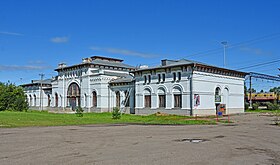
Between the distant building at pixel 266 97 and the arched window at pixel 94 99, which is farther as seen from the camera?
the distant building at pixel 266 97

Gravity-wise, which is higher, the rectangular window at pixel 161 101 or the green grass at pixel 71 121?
the rectangular window at pixel 161 101

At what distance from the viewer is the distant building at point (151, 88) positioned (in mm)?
42750

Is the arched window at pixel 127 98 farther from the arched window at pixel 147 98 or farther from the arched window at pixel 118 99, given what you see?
the arched window at pixel 147 98

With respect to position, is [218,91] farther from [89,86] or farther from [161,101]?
[89,86]

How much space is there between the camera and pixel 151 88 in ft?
156

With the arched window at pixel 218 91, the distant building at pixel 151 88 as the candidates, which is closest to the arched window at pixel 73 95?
the distant building at pixel 151 88

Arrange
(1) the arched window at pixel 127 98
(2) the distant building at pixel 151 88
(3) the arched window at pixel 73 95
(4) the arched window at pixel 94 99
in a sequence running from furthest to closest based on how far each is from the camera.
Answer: (3) the arched window at pixel 73 95 → (4) the arched window at pixel 94 99 → (1) the arched window at pixel 127 98 → (2) the distant building at pixel 151 88

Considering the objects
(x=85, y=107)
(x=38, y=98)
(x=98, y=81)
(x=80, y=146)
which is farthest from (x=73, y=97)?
(x=80, y=146)

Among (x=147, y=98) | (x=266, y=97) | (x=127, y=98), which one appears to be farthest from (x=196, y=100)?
(x=266, y=97)

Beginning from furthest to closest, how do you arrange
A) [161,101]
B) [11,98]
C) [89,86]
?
[11,98]
[89,86]
[161,101]

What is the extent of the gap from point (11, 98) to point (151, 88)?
102 feet

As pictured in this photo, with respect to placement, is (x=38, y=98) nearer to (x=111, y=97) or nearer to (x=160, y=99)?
(x=111, y=97)

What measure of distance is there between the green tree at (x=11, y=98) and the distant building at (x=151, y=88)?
26.5 feet

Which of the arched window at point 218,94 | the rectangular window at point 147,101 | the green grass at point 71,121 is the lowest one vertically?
the green grass at point 71,121
